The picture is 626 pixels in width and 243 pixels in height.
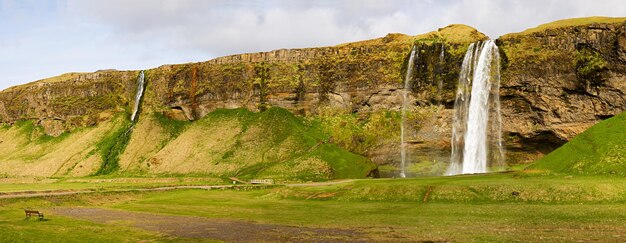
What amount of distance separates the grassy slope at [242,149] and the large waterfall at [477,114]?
59.8 feet

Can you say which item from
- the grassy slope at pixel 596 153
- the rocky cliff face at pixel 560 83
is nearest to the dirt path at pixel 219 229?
the grassy slope at pixel 596 153

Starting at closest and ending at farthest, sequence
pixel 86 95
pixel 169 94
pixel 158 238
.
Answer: pixel 158 238 < pixel 169 94 < pixel 86 95

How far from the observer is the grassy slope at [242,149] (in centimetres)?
10306

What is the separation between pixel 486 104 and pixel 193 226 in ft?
251

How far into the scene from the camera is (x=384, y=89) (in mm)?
124062

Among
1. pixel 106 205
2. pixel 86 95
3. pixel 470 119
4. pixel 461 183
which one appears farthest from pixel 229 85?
pixel 461 183

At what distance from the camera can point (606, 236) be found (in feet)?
102

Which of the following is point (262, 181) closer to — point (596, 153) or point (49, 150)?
point (596, 153)

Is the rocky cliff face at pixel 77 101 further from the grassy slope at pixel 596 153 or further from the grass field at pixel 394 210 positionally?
the grassy slope at pixel 596 153

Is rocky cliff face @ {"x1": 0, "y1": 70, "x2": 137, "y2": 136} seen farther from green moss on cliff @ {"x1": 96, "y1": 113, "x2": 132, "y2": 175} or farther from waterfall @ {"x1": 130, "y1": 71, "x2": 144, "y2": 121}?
green moss on cliff @ {"x1": 96, "y1": 113, "x2": 132, "y2": 175}

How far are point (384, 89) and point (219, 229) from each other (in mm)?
89657

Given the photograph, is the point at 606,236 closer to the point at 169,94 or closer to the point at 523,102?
the point at 523,102

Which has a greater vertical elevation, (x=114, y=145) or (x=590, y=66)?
(x=590, y=66)

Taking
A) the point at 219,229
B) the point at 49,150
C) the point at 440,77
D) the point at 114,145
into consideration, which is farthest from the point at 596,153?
the point at 49,150
